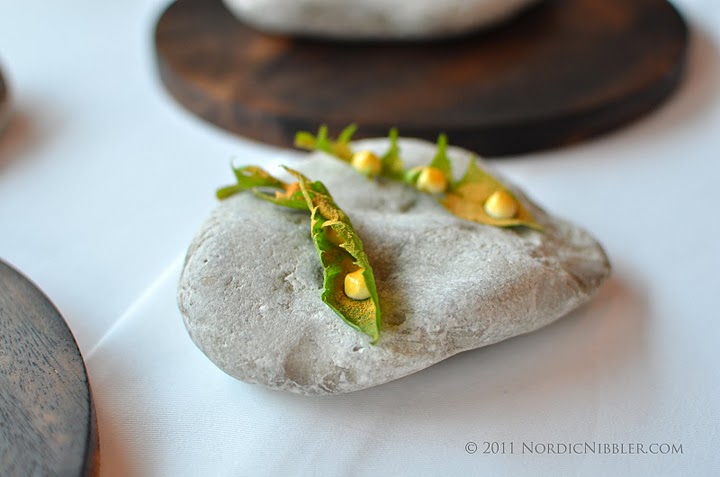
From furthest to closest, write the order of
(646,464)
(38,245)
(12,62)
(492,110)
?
(12,62) < (492,110) < (38,245) < (646,464)

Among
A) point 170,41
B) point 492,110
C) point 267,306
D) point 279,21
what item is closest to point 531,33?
point 492,110

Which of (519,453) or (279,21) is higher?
(279,21)

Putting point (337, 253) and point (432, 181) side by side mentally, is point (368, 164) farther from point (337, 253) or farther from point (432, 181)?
point (337, 253)

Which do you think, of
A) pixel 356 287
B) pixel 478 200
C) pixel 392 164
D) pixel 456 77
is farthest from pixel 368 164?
pixel 456 77

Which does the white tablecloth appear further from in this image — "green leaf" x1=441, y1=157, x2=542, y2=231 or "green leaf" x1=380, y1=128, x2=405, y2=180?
"green leaf" x1=380, y1=128, x2=405, y2=180

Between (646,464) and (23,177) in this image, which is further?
(23,177)

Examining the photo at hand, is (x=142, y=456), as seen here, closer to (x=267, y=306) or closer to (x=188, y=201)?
(x=267, y=306)

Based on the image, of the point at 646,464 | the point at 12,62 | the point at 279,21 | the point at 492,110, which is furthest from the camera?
the point at 12,62

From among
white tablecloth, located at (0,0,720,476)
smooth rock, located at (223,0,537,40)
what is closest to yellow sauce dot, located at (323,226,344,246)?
white tablecloth, located at (0,0,720,476)
